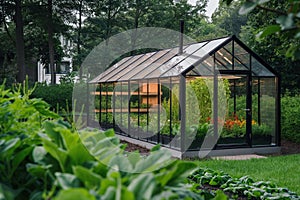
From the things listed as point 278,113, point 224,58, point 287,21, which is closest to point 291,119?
point 278,113

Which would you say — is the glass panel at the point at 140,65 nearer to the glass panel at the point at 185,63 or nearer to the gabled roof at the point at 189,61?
the gabled roof at the point at 189,61

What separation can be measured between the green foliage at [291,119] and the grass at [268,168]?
249 centimetres

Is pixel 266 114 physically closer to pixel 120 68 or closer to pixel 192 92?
pixel 192 92

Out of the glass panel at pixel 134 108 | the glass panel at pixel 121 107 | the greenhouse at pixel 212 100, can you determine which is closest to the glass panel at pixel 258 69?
the greenhouse at pixel 212 100

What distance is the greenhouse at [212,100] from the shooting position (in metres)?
9.07

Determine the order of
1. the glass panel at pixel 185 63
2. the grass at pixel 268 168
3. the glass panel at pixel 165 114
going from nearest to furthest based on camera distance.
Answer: the grass at pixel 268 168, the glass panel at pixel 185 63, the glass panel at pixel 165 114

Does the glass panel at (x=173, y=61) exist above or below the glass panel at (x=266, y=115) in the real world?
above

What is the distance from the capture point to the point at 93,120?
554 inches

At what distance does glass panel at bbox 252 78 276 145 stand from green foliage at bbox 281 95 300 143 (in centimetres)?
147

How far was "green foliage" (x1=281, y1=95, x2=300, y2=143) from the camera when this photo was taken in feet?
36.6

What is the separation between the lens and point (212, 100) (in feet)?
30.8

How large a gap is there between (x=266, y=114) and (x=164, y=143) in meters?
2.47

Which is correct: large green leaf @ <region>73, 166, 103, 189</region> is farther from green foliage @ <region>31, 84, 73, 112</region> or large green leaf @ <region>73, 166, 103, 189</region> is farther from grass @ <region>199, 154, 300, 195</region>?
green foliage @ <region>31, 84, 73, 112</region>

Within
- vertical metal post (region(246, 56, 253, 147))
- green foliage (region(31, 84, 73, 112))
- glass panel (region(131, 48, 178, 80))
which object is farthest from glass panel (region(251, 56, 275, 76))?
green foliage (region(31, 84, 73, 112))
